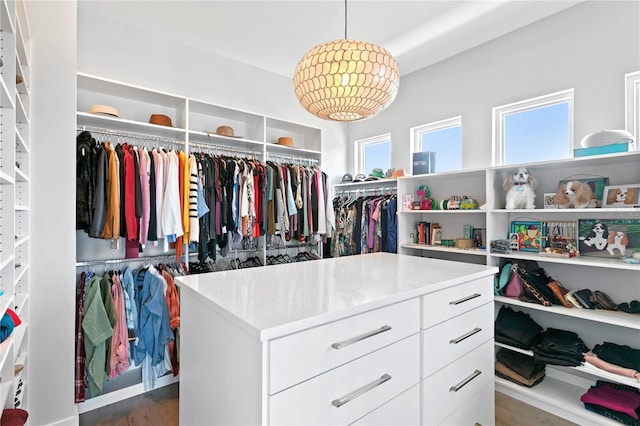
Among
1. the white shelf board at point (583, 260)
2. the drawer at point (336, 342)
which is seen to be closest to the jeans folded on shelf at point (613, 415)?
the white shelf board at point (583, 260)

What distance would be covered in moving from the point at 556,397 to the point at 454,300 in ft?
4.97

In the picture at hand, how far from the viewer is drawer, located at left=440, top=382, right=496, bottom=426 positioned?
1455 millimetres

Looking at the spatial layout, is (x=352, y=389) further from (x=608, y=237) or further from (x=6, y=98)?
(x=608, y=237)

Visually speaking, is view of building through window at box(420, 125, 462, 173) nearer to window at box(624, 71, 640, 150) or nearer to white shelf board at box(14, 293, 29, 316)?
window at box(624, 71, 640, 150)

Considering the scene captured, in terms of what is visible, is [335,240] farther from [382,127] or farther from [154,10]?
[154,10]

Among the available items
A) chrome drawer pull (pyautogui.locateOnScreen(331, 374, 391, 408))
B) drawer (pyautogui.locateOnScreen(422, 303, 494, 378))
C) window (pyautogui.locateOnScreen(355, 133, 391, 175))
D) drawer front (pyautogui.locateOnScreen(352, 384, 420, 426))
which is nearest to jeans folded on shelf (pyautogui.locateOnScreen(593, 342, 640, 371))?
drawer (pyautogui.locateOnScreen(422, 303, 494, 378))

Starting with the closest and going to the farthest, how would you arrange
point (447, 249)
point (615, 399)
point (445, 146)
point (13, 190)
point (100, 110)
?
point (13, 190), point (615, 399), point (100, 110), point (447, 249), point (445, 146)

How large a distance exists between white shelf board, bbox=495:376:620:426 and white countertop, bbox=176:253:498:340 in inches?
49.4

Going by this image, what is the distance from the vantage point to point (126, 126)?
2617 millimetres

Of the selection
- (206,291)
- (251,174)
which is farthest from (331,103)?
(251,174)

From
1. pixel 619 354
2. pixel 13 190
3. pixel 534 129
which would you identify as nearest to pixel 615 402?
pixel 619 354

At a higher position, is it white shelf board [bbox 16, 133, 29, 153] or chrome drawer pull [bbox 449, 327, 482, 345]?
white shelf board [bbox 16, 133, 29, 153]

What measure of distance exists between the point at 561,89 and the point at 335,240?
2.57 metres

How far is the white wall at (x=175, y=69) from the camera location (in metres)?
2.63
